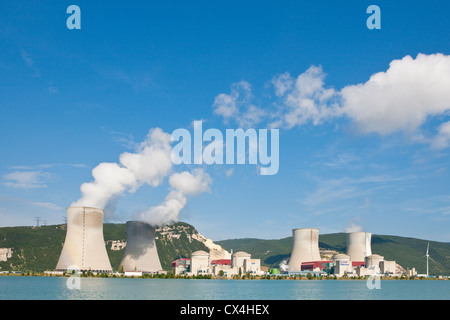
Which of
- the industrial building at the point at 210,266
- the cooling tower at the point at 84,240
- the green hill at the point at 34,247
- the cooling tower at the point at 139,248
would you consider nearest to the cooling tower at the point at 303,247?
the industrial building at the point at 210,266

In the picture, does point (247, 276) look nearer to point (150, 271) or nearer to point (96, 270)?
point (150, 271)

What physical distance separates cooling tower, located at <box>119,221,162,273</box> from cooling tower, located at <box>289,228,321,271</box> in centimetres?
4277

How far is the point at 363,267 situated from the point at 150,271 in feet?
207

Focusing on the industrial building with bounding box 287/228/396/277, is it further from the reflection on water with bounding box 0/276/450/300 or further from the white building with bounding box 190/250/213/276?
the reflection on water with bounding box 0/276/450/300

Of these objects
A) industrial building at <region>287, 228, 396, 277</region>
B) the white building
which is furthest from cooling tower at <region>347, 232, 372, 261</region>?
the white building

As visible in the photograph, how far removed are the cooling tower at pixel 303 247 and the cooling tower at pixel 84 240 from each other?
55.3 metres

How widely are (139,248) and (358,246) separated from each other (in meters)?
77.3

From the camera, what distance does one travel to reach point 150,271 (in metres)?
101

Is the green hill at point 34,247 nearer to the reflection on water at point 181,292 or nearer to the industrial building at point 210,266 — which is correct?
the industrial building at point 210,266

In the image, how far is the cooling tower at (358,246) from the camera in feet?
488

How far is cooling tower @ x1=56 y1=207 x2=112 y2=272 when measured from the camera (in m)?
85.1

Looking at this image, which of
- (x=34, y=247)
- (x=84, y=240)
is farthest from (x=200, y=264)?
(x=34, y=247)

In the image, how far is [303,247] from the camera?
12825 cm
